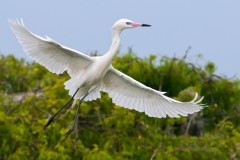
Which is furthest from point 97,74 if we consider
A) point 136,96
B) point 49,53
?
point 136,96

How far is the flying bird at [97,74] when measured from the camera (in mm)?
9906

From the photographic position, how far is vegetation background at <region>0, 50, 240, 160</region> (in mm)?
14148

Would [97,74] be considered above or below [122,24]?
below

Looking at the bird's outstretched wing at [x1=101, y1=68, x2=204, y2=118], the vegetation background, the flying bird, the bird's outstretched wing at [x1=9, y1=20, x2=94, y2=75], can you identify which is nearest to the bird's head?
the flying bird

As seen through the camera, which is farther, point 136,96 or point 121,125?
point 121,125

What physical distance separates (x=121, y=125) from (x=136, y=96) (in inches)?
148

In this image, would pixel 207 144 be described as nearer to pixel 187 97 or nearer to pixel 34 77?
pixel 187 97

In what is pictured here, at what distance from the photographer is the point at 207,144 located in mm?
14852

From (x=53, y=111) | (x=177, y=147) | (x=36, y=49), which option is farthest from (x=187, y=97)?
(x=36, y=49)

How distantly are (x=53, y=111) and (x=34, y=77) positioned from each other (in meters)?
3.23

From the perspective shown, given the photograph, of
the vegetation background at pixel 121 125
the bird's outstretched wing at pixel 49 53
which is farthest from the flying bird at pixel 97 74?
the vegetation background at pixel 121 125

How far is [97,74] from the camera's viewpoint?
10.2 meters

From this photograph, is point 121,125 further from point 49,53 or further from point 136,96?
point 49,53

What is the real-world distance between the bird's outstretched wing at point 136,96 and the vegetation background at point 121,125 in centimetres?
272
